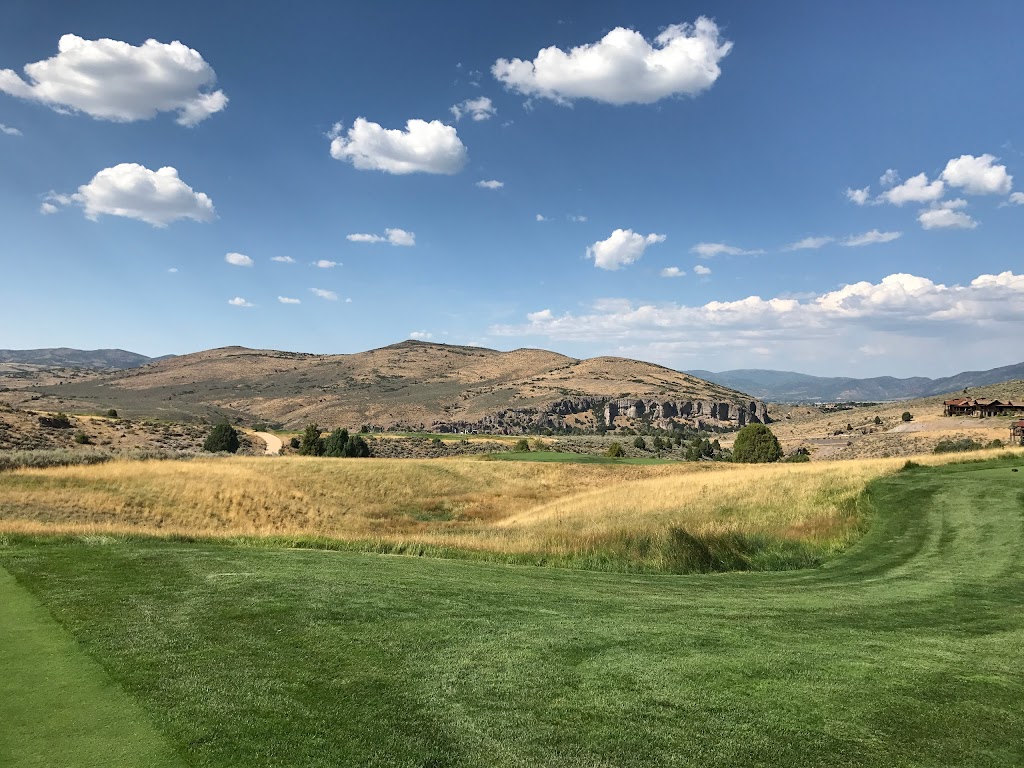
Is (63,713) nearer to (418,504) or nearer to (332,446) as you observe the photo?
(418,504)

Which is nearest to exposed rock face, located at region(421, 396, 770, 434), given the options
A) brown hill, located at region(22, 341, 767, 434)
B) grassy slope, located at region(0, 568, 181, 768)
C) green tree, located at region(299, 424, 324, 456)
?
brown hill, located at region(22, 341, 767, 434)

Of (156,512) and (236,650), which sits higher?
(236,650)

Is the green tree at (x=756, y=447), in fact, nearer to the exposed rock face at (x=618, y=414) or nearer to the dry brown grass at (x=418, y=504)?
the dry brown grass at (x=418, y=504)

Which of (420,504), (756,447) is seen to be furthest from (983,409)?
(420,504)

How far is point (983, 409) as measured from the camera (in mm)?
69688

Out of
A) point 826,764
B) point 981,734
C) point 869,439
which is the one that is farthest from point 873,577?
point 869,439

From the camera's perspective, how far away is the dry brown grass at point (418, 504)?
18.5 m

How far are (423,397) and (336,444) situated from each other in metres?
92.1

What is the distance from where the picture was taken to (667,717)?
15.9 ft

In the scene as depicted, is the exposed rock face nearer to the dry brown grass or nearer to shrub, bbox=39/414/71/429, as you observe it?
shrub, bbox=39/414/71/429

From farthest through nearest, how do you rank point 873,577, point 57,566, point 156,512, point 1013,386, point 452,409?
point 452,409 → point 1013,386 → point 156,512 → point 873,577 → point 57,566

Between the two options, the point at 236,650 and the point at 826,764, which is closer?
the point at 826,764

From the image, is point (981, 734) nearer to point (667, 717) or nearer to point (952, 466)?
point (667, 717)

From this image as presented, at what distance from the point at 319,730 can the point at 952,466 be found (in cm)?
3154
